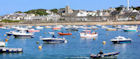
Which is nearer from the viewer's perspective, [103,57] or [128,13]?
[103,57]

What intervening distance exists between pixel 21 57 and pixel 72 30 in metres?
53.4

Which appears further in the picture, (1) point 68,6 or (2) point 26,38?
(1) point 68,6

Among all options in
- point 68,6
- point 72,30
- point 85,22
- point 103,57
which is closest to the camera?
point 103,57

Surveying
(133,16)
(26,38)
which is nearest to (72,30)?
(26,38)

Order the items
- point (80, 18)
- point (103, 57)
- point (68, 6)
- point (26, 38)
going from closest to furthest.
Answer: point (103, 57)
point (26, 38)
point (80, 18)
point (68, 6)

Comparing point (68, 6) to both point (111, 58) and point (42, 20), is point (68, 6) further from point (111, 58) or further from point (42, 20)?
point (111, 58)

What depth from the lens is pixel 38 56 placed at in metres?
37.1

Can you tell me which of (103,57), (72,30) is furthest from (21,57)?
(72,30)

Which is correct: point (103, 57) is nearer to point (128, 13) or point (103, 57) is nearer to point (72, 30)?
point (72, 30)

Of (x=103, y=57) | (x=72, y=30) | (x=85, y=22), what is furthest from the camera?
(x=85, y=22)

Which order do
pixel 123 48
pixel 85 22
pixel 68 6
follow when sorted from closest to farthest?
pixel 123 48 → pixel 85 22 → pixel 68 6

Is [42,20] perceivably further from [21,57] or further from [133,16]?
[21,57]

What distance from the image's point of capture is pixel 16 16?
565 feet

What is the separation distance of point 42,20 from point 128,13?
4109 centimetres
